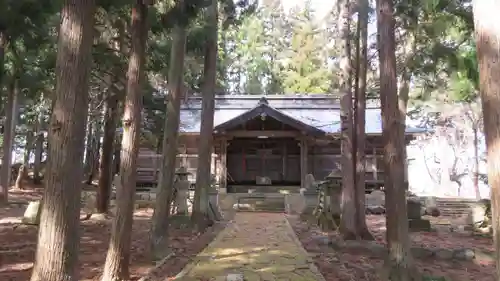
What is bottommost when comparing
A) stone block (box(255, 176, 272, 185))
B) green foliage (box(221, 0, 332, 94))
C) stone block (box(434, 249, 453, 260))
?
stone block (box(434, 249, 453, 260))

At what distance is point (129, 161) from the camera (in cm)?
495

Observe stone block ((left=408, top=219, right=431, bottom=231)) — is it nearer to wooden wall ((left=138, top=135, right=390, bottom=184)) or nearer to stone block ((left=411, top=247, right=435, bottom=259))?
stone block ((left=411, top=247, right=435, bottom=259))

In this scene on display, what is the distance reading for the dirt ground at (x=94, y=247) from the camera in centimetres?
556

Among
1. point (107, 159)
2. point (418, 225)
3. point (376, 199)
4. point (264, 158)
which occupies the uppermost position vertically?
point (264, 158)

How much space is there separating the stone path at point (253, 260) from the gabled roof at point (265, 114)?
9076 millimetres

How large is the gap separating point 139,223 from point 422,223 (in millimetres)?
7826

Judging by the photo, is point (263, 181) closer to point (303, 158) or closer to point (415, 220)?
point (303, 158)

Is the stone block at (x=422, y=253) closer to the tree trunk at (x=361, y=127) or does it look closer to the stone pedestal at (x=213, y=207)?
the tree trunk at (x=361, y=127)

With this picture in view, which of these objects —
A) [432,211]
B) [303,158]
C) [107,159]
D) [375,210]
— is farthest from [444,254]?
[303,158]

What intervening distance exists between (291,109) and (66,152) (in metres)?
20.9

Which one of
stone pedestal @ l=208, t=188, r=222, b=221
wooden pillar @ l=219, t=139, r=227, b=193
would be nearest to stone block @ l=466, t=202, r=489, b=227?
stone pedestal @ l=208, t=188, r=222, b=221

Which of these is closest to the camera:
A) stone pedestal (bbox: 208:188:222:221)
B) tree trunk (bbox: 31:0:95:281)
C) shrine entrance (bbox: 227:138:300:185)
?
tree trunk (bbox: 31:0:95:281)

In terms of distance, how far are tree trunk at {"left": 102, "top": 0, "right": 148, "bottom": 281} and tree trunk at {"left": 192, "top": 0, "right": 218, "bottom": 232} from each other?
4.96m

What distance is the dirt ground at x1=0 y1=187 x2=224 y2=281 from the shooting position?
5.56 meters
